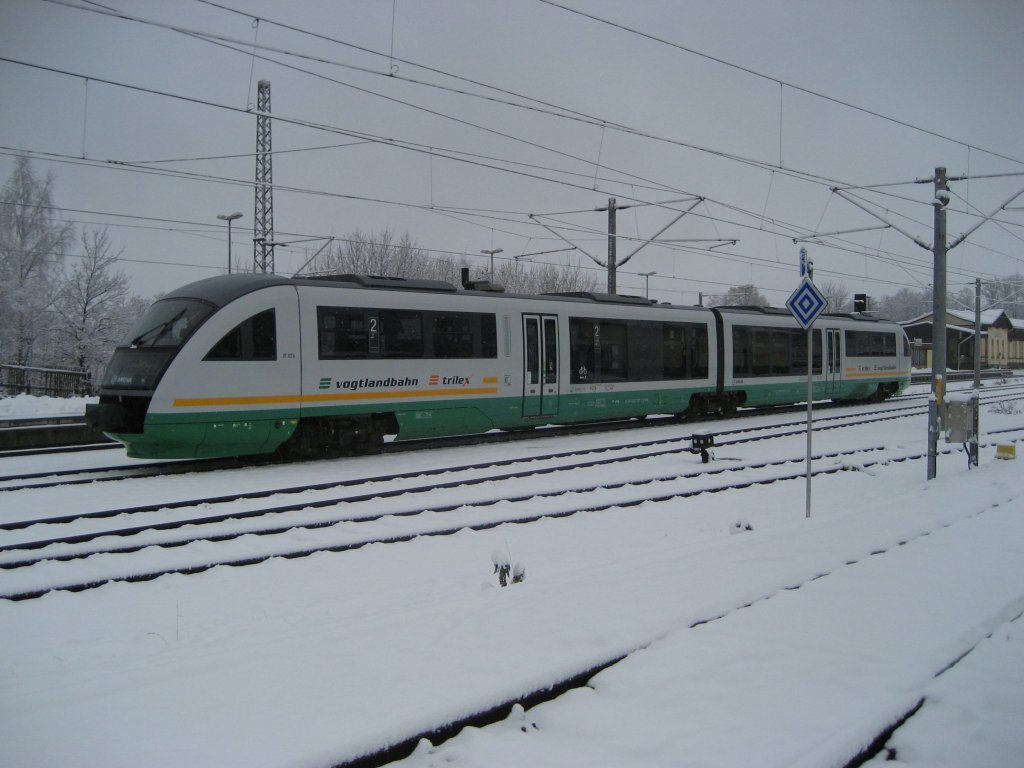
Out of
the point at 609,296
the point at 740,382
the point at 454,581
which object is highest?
the point at 609,296

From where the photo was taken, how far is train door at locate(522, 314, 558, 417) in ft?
53.5

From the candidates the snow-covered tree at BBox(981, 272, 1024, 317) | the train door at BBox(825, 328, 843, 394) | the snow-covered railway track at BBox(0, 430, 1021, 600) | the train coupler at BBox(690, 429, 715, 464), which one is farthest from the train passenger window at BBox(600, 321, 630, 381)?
the snow-covered tree at BBox(981, 272, 1024, 317)

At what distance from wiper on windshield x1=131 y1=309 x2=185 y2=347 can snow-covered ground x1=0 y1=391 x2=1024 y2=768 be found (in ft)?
20.0

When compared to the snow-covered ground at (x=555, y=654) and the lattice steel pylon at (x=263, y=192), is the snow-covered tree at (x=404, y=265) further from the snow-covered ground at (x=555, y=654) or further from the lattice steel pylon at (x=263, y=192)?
the snow-covered ground at (x=555, y=654)

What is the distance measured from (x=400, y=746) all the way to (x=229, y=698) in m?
1.03

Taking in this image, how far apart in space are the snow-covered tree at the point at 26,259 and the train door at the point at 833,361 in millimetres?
30284

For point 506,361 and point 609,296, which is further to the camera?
point 609,296

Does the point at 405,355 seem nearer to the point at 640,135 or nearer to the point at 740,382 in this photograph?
the point at 640,135

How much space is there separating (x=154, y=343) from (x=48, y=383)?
81.3 feet

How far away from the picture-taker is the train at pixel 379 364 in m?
12.0

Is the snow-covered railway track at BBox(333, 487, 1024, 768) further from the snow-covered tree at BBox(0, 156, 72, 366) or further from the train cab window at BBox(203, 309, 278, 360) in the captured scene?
the snow-covered tree at BBox(0, 156, 72, 366)

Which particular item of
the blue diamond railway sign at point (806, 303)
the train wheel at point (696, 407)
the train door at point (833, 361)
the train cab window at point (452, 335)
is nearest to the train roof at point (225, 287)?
the train cab window at point (452, 335)

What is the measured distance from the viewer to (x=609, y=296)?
18719mm

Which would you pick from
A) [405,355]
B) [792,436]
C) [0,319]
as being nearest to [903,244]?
[792,436]
